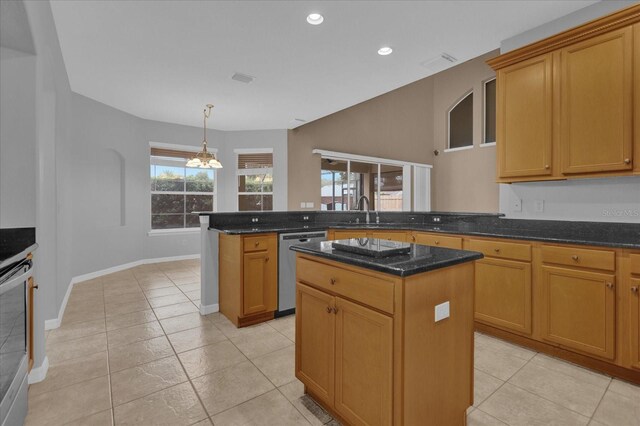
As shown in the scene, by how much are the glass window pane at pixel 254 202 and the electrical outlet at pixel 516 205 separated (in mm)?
4705

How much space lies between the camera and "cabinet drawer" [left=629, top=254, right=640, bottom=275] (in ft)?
6.62

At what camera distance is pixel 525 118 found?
9.26ft

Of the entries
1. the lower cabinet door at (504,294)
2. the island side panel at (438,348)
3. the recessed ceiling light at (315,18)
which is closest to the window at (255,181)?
the recessed ceiling light at (315,18)

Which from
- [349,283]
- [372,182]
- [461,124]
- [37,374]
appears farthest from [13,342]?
[461,124]

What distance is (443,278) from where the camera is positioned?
4.78 ft

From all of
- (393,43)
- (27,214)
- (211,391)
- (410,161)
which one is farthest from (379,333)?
(410,161)

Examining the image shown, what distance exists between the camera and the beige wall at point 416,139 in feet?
21.8

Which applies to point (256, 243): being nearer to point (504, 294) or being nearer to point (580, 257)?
point (504, 294)

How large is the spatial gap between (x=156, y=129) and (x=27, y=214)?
4.59 metres

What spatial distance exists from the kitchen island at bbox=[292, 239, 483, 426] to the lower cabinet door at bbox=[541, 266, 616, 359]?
125cm

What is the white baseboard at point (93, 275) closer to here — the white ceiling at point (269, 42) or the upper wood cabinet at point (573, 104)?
the white ceiling at point (269, 42)

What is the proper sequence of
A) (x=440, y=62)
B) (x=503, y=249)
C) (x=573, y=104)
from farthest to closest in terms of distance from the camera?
(x=440, y=62) < (x=503, y=249) < (x=573, y=104)

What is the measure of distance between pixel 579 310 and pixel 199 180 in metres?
6.47

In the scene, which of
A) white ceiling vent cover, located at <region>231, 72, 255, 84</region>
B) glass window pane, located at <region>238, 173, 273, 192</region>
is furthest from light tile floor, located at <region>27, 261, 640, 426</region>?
glass window pane, located at <region>238, 173, 273, 192</region>
